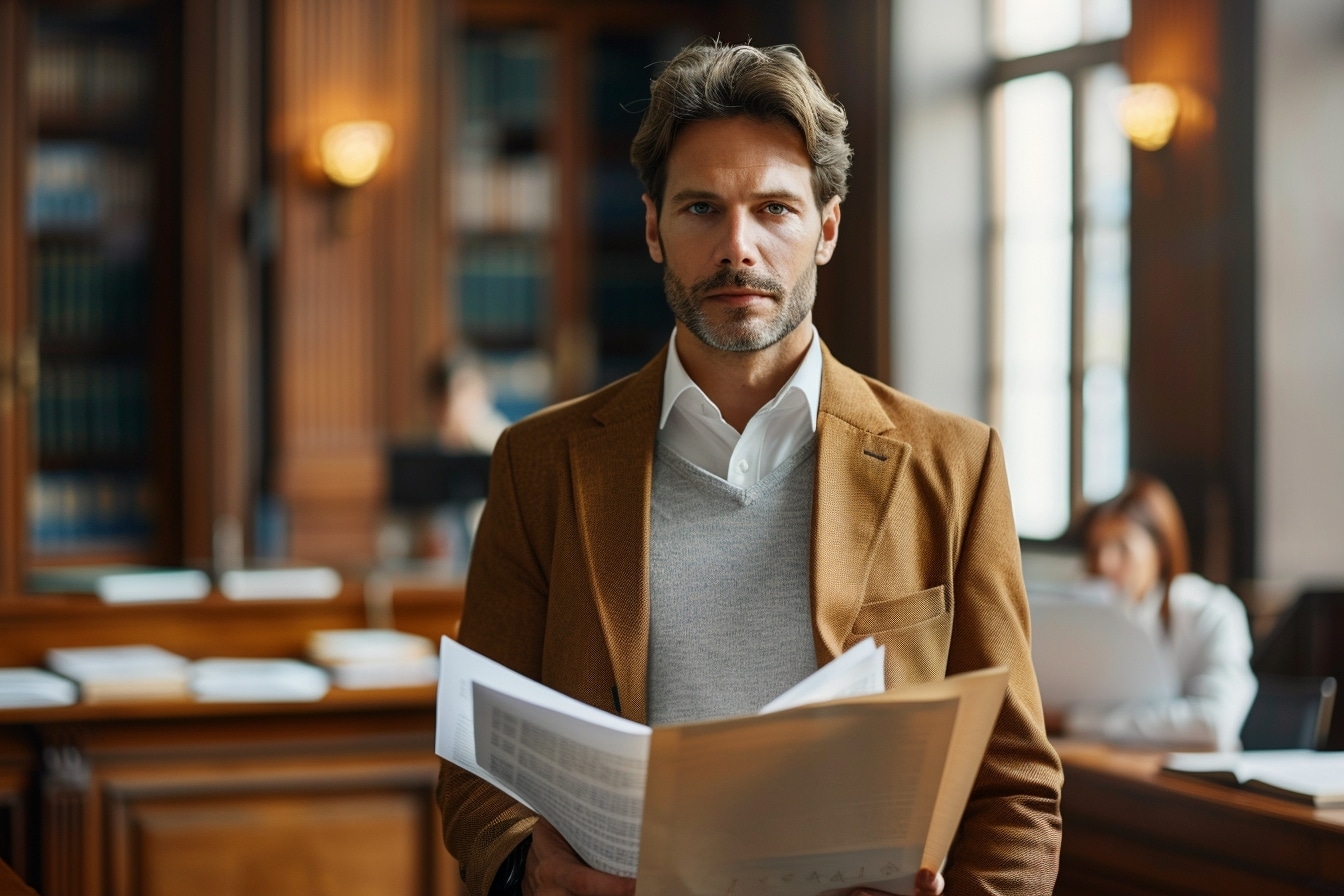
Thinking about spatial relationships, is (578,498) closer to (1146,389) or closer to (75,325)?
(1146,389)

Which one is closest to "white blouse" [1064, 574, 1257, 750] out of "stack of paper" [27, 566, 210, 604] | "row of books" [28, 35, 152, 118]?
"stack of paper" [27, 566, 210, 604]

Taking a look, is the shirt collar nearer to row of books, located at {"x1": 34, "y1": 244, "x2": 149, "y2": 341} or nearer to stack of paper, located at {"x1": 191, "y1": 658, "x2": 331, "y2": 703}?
stack of paper, located at {"x1": 191, "y1": 658, "x2": 331, "y2": 703}

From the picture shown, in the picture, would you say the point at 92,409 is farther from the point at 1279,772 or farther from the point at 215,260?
the point at 1279,772

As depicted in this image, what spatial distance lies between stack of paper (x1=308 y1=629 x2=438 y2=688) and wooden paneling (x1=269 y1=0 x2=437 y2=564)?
9.52ft

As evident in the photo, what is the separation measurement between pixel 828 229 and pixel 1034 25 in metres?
4.85

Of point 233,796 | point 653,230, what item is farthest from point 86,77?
point 653,230

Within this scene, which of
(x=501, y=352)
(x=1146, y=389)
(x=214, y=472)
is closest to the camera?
(x=1146, y=389)

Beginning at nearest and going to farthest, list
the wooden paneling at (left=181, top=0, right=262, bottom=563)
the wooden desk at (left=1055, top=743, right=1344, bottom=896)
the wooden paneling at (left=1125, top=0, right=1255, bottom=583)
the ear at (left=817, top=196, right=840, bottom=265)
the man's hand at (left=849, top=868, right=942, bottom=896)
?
1. the man's hand at (left=849, top=868, right=942, bottom=896)
2. the ear at (left=817, top=196, right=840, bottom=265)
3. the wooden desk at (left=1055, top=743, right=1344, bottom=896)
4. the wooden paneling at (left=1125, top=0, right=1255, bottom=583)
5. the wooden paneling at (left=181, top=0, right=262, bottom=563)

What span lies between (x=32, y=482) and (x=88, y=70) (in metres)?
1.83

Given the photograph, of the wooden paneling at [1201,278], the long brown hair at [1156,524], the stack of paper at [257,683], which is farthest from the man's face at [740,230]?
the wooden paneling at [1201,278]

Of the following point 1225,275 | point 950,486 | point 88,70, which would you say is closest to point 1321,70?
point 1225,275

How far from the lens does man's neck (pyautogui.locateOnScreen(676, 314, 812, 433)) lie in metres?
1.68

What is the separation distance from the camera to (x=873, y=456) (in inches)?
65.0

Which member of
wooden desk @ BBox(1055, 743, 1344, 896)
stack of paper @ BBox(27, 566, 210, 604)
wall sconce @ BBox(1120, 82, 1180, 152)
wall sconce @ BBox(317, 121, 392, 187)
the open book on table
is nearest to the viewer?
the open book on table
